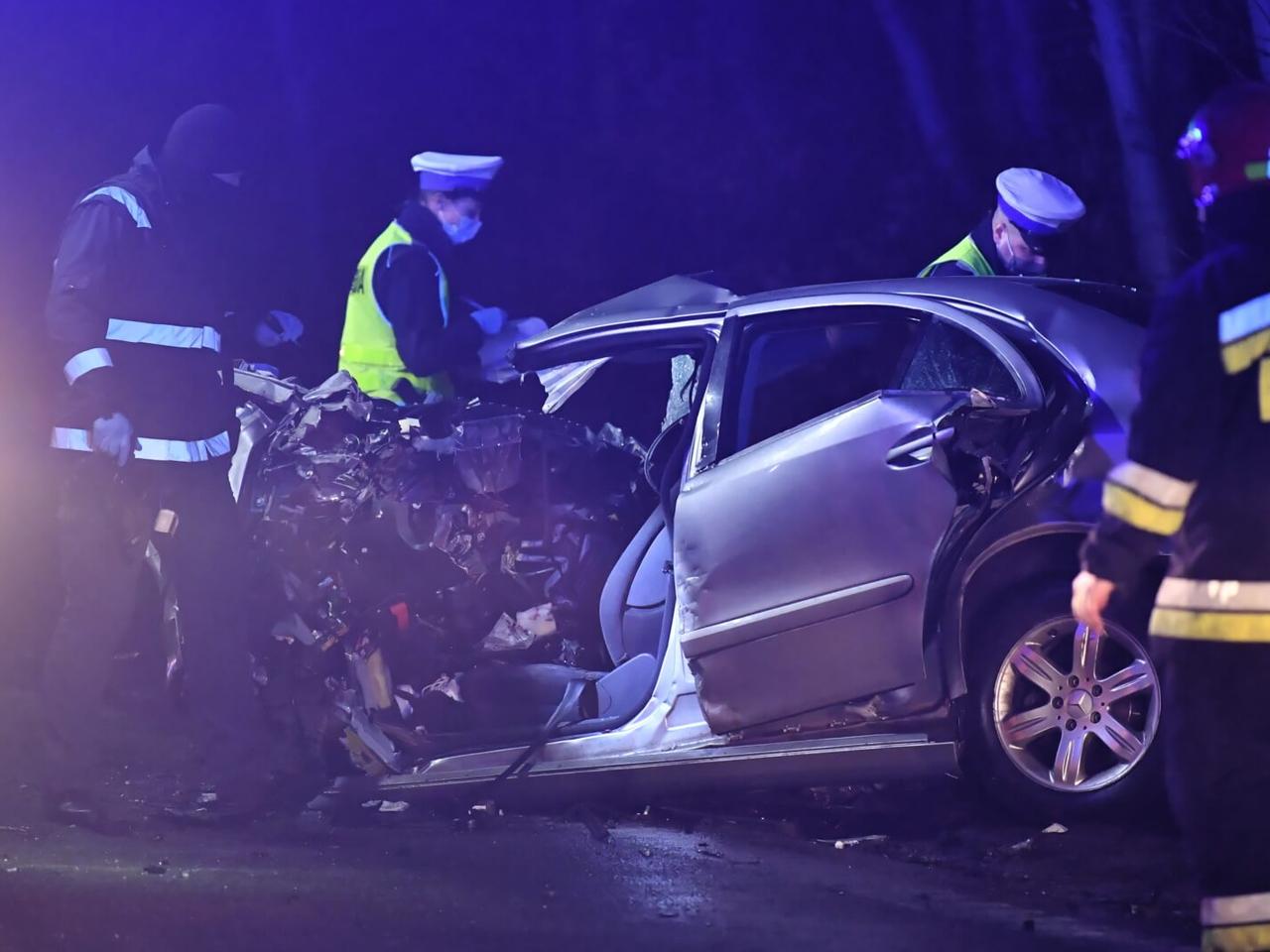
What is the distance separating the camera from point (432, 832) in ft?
16.7

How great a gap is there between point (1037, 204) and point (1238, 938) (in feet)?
13.8

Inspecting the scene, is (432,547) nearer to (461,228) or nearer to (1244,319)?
(461,228)

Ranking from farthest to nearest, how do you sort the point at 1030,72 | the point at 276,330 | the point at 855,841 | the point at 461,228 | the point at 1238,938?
1. the point at 1030,72
2. the point at 461,228
3. the point at 276,330
4. the point at 855,841
5. the point at 1238,938

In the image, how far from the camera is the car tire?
4492mm

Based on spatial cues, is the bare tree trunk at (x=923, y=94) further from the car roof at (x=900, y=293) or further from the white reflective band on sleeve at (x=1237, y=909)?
the white reflective band on sleeve at (x=1237, y=909)

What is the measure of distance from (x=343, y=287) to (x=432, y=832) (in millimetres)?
4723

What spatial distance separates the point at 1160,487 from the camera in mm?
2826

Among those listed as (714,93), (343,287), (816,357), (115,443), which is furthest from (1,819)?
(714,93)

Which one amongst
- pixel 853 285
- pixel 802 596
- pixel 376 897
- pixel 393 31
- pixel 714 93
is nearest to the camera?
pixel 376 897

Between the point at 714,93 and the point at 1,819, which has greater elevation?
the point at 714,93

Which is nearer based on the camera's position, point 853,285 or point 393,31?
point 853,285

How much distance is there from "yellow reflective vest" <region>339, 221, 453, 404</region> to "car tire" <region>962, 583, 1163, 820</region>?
2.89 m

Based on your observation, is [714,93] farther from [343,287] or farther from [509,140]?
[343,287]

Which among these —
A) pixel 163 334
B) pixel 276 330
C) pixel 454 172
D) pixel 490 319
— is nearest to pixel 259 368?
pixel 276 330
